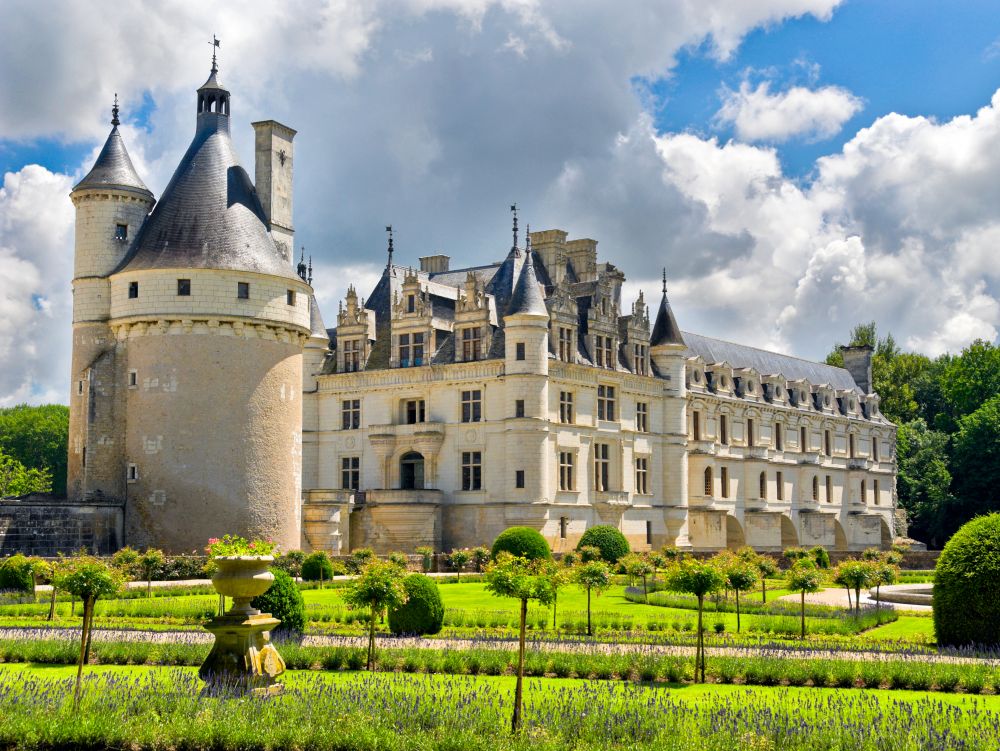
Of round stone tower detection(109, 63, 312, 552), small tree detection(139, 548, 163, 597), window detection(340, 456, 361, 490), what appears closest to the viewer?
small tree detection(139, 548, 163, 597)

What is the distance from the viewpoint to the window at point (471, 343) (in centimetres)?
4750

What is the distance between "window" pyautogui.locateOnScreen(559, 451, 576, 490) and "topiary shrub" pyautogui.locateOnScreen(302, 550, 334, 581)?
14.6 metres

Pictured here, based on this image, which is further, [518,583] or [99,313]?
[99,313]

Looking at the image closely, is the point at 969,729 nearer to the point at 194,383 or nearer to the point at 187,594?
the point at 187,594

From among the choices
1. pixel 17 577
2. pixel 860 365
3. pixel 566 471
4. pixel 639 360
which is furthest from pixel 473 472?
pixel 860 365

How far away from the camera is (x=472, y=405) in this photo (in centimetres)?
4766

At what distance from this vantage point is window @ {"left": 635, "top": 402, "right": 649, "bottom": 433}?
52.5 meters

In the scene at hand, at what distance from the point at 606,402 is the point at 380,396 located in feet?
31.6

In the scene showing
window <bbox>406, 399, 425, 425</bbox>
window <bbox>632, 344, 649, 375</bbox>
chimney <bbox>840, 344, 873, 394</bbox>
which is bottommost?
window <bbox>406, 399, 425, 425</bbox>

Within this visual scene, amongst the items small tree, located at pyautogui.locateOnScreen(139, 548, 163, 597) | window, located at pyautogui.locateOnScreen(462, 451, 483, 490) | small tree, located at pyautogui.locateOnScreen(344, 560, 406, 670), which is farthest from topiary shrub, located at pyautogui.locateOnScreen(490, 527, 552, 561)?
small tree, located at pyautogui.locateOnScreen(344, 560, 406, 670)

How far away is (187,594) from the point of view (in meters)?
29.6

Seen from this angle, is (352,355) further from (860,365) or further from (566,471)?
(860,365)

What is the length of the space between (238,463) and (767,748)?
28602 millimetres

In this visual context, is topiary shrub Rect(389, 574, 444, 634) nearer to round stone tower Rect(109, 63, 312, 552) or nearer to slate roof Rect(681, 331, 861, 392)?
round stone tower Rect(109, 63, 312, 552)
